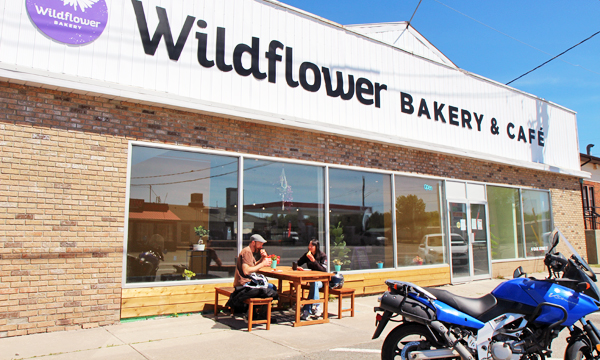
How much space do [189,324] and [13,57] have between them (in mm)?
4763

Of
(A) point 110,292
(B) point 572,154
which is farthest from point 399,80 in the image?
(B) point 572,154

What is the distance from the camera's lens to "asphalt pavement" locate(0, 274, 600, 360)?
18.1 feet

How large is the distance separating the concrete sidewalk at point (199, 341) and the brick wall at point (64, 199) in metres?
0.46

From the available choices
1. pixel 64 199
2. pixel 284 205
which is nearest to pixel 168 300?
pixel 64 199

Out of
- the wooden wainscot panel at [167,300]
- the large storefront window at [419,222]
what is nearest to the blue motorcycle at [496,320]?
the wooden wainscot panel at [167,300]

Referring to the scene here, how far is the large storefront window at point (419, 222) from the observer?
1117 centimetres

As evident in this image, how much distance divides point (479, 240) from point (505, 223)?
5.45 feet

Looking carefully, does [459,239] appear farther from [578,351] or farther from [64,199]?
[64,199]

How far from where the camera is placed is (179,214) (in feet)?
25.9

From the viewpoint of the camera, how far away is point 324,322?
744 centimetres

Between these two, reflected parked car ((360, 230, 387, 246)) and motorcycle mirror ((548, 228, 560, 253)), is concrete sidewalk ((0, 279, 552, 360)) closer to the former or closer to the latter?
motorcycle mirror ((548, 228, 560, 253))

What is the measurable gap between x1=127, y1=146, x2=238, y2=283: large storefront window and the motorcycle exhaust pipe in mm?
4759

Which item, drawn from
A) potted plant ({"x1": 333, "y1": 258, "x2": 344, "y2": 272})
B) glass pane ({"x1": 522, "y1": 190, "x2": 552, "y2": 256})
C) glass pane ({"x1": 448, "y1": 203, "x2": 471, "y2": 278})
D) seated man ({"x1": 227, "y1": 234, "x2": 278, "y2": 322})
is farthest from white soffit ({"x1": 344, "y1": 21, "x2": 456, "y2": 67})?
seated man ({"x1": 227, "y1": 234, "x2": 278, "y2": 322})

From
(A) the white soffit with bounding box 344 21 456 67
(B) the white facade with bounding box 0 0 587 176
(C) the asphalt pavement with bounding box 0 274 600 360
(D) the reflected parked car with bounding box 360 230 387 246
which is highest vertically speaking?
(A) the white soffit with bounding box 344 21 456 67
